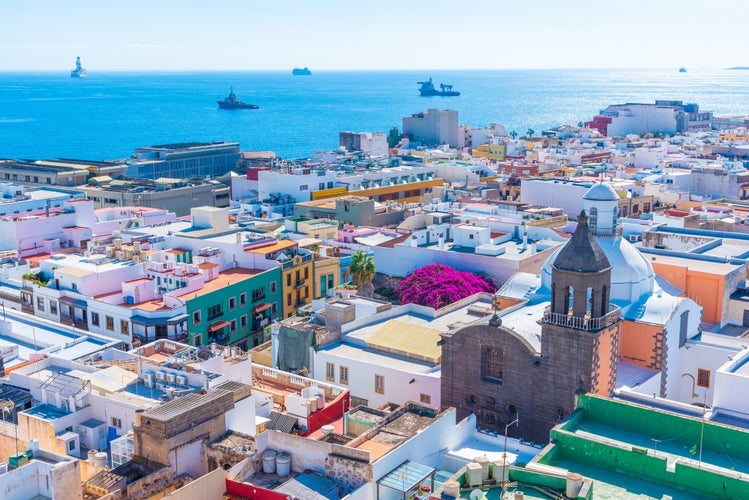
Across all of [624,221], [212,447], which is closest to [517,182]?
[624,221]

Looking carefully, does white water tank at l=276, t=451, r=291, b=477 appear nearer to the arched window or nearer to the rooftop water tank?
the rooftop water tank

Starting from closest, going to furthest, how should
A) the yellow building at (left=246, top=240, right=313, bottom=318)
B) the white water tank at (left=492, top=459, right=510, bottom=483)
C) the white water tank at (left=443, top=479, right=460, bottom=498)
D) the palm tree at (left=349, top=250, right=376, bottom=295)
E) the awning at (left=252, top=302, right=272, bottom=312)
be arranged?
the white water tank at (left=443, top=479, right=460, bottom=498) < the white water tank at (left=492, top=459, right=510, bottom=483) < the awning at (left=252, top=302, right=272, bottom=312) < the palm tree at (left=349, top=250, right=376, bottom=295) < the yellow building at (left=246, top=240, right=313, bottom=318)

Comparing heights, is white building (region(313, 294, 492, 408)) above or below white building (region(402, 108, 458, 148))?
below

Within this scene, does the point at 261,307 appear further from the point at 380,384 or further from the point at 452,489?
the point at 452,489

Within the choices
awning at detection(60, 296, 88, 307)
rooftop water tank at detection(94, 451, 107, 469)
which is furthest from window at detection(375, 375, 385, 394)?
awning at detection(60, 296, 88, 307)

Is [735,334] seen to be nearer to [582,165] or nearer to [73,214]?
[73,214]

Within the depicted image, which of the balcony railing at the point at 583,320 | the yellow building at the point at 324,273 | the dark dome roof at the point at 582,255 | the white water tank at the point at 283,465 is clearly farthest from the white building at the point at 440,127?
the white water tank at the point at 283,465

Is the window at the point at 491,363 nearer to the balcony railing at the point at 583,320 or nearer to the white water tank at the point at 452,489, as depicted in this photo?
the balcony railing at the point at 583,320
